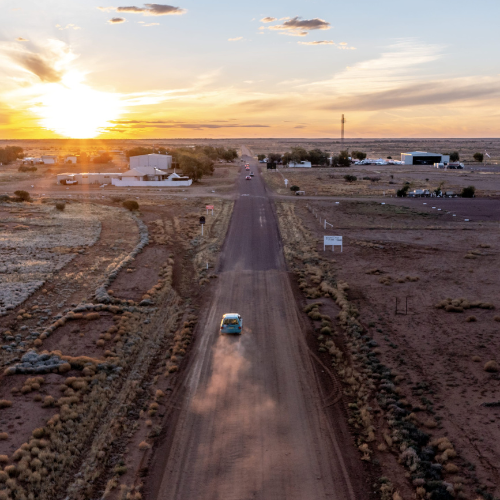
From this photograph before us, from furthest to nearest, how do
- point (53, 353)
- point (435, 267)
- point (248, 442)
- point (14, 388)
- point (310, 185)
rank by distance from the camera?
1. point (310, 185)
2. point (435, 267)
3. point (53, 353)
4. point (14, 388)
5. point (248, 442)

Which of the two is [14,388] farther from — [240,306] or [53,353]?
[240,306]

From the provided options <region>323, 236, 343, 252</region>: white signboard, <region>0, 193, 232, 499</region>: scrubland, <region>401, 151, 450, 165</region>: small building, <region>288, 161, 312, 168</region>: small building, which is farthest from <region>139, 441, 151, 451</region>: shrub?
<region>401, 151, 450, 165</region>: small building

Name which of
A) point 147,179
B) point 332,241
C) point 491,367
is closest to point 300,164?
point 147,179

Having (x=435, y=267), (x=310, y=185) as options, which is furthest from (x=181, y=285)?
(x=310, y=185)

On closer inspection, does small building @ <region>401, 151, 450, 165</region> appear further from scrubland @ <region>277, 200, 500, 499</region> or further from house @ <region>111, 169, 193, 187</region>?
scrubland @ <region>277, 200, 500, 499</region>

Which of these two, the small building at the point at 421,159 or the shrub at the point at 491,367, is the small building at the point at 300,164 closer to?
the small building at the point at 421,159

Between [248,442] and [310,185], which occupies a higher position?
[310,185]

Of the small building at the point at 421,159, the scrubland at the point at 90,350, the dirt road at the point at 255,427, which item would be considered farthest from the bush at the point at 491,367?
the small building at the point at 421,159
